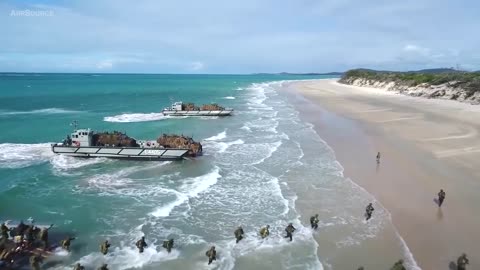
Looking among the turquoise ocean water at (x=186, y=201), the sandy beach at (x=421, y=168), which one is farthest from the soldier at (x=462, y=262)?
the turquoise ocean water at (x=186, y=201)

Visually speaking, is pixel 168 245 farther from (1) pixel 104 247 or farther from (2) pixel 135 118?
(2) pixel 135 118

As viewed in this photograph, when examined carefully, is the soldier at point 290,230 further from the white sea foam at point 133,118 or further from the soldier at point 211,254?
the white sea foam at point 133,118

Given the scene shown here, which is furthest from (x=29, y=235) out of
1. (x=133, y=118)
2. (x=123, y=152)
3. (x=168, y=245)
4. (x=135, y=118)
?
(x=135, y=118)

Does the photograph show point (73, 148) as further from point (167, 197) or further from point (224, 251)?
point (224, 251)

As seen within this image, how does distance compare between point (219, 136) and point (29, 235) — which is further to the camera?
point (219, 136)

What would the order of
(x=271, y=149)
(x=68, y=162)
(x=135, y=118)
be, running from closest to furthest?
(x=68, y=162), (x=271, y=149), (x=135, y=118)

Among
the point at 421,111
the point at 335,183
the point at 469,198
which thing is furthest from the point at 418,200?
the point at 421,111
